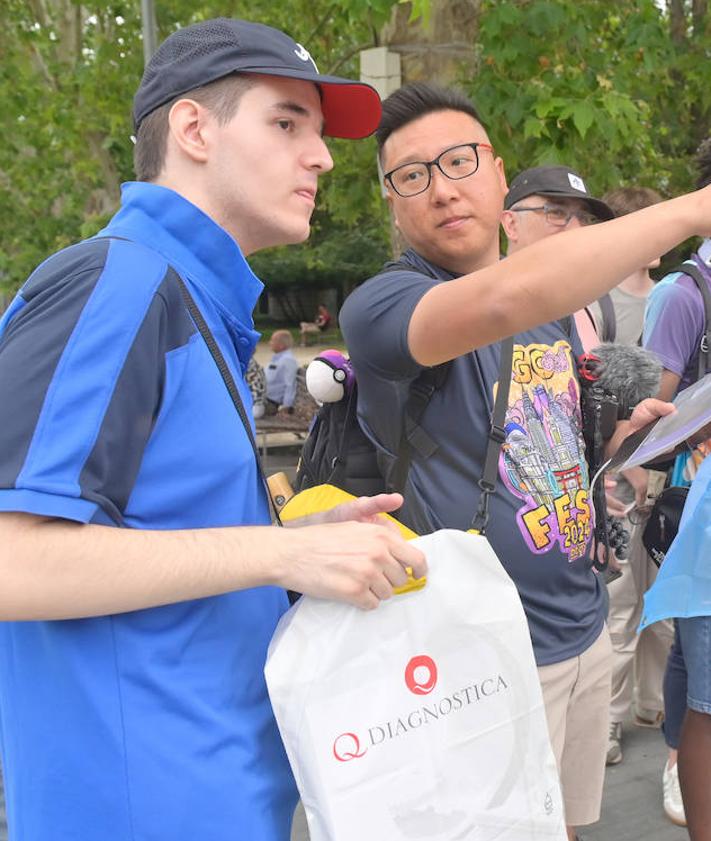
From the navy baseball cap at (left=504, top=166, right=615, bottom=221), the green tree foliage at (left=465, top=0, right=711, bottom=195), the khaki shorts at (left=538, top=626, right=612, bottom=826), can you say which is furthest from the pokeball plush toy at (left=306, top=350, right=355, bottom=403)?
the green tree foliage at (left=465, top=0, right=711, bottom=195)

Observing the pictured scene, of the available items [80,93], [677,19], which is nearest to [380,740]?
[80,93]

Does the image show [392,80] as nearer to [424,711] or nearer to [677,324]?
[677,324]

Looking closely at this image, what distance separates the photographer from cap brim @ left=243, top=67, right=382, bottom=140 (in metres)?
1.56

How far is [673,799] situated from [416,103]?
2558 millimetres

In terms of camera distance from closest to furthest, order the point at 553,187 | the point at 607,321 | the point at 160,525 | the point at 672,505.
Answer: the point at 160,525 < the point at 672,505 < the point at 553,187 < the point at 607,321

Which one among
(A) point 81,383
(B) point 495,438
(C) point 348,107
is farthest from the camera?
(B) point 495,438

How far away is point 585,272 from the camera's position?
1432mm

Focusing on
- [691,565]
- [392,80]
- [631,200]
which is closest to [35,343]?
[691,565]

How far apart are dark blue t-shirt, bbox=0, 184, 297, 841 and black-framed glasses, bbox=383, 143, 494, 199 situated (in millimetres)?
1039

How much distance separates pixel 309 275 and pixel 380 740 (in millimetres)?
40170

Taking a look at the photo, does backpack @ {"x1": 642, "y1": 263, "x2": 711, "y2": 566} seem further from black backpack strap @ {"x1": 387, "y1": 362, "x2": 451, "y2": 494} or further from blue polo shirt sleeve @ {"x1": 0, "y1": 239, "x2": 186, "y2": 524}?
blue polo shirt sleeve @ {"x1": 0, "y1": 239, "x2": 186, "y2": 524}

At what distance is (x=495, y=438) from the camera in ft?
6.81

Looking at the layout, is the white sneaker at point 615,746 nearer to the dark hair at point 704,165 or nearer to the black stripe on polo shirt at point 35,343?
the dark hair at point 704,165

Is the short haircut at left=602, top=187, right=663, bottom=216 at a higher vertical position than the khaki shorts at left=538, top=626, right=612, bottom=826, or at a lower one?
higher
